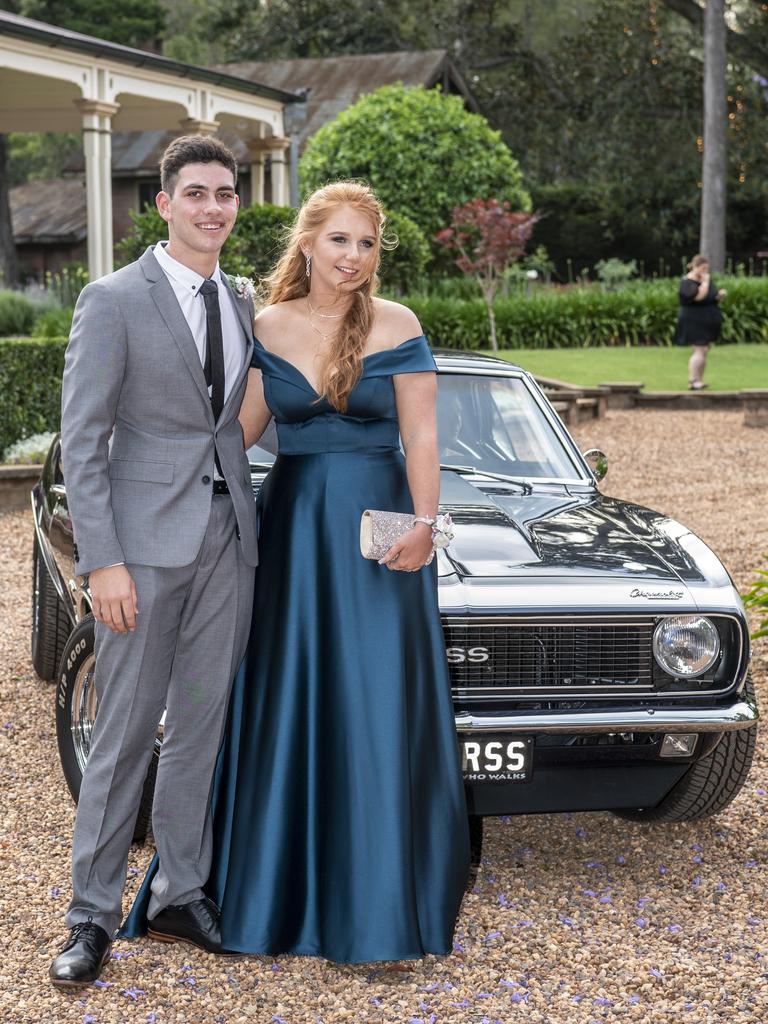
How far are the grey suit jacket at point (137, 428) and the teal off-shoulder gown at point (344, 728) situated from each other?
25 centimetres

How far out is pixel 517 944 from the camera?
3.71 metres

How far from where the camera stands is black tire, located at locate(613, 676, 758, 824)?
4371mm

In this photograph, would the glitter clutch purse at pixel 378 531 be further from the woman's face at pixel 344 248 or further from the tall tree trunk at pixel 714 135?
the tall tree trunk at pixel 714 135

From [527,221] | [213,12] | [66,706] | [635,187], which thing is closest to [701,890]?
[66,706]

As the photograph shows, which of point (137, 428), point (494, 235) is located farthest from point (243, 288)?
point (494, 235)

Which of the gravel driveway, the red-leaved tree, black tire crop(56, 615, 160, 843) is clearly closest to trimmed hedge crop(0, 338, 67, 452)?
the gravel driveway

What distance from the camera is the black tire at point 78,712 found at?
4188 mm

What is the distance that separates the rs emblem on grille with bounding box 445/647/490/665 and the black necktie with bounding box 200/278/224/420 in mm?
1060

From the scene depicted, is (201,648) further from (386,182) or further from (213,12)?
(213,12)

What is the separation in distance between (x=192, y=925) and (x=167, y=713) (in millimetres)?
597

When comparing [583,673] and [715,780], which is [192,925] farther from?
[715,780]

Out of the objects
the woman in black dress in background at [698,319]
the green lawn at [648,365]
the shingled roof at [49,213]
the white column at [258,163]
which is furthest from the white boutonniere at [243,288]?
the shingled roof at [49,213]

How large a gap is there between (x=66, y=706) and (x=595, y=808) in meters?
1.79

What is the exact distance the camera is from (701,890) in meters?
4.12
